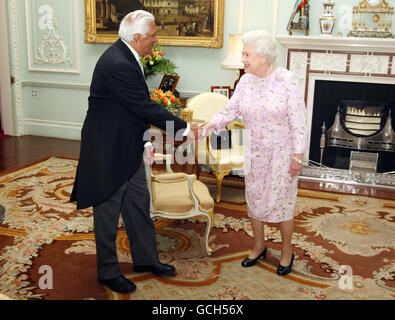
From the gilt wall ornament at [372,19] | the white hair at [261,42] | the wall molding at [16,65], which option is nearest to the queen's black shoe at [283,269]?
the white hair at [261,42]

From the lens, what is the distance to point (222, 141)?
15.1 ft

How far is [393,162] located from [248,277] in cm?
340

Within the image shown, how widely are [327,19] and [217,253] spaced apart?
10.5ft

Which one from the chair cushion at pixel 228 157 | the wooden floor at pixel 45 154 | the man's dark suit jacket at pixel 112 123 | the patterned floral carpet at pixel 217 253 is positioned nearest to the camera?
the man's dark suit jacket at pixel 112 123

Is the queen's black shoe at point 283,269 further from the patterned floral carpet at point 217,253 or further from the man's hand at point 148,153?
the man's hand at point 148,153

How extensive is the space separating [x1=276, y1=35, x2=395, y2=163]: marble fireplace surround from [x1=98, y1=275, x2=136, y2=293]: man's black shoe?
11.7 ft

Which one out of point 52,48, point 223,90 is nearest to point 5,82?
point 52,48

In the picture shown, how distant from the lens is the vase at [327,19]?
504cm

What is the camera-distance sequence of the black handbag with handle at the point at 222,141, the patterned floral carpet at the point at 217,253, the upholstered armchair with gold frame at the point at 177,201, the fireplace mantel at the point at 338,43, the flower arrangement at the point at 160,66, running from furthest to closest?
the flower arrangement at the point at 160,66, the fireplace mantel at the point at 338,43, the black handbag with handle at the point at 222,141, the upholstered armchair with gold frame at the point at 177,201, the patterned floral carpet at the point at 217,253

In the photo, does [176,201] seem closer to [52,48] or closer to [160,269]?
[160,269]

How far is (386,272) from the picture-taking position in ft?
10.1

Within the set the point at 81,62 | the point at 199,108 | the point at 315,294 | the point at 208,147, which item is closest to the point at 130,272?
the point at 315,294

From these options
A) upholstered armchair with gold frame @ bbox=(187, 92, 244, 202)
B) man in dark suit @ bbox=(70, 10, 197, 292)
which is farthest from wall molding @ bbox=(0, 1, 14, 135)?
man in dark suit @ bbox=(70, 10, 197, 292)

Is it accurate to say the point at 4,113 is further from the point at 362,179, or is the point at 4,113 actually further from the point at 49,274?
the point at 362,179
